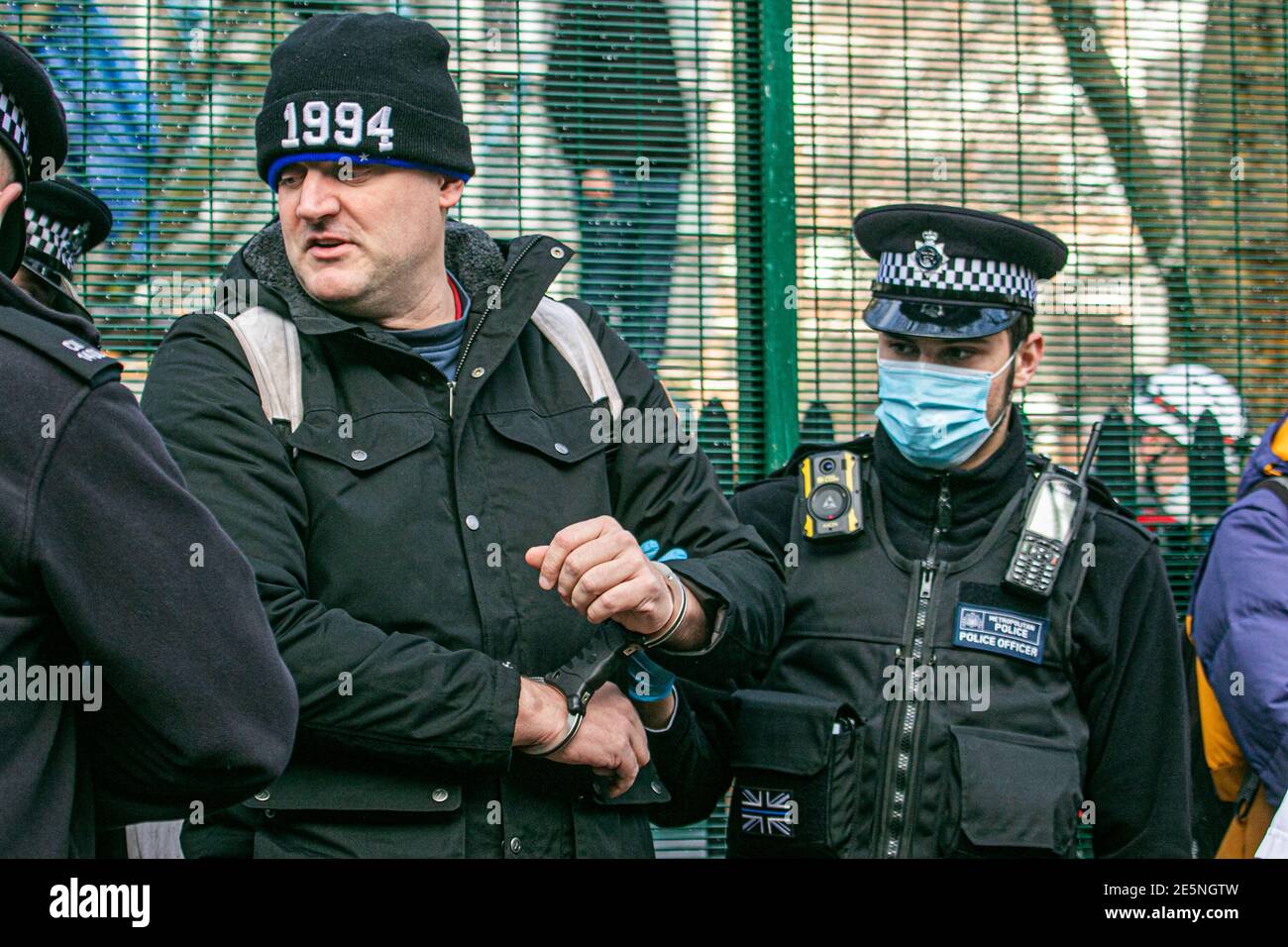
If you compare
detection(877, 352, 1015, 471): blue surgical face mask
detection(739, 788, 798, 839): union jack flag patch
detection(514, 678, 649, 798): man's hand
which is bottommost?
detection(739, 788, 798, 839): union jack flag patch

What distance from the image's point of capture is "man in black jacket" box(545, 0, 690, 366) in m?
5.39

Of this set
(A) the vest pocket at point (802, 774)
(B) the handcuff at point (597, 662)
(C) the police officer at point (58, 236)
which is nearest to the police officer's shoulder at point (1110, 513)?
(A) the vest pocket at point (802, 774)

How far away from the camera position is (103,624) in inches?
80.7

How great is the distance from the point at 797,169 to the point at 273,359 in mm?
2890

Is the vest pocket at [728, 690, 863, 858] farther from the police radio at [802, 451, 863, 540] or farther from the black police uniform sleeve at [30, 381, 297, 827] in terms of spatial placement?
A: the black police uniform sleeve at [30, 381, 297, 827]

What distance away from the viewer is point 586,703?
9.64 feet

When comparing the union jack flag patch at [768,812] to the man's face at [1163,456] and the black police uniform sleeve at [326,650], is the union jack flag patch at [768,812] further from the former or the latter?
the man's face at [1163,456]

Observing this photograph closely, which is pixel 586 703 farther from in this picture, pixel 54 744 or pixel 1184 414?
pixel 1184 414

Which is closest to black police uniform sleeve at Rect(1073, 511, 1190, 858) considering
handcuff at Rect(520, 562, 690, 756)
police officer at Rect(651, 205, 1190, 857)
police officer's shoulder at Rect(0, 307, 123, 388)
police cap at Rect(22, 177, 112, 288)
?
police officer at Rect(651, 205, 1190, 857)

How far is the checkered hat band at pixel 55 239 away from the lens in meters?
4.35

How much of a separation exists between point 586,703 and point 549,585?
0.27 metres

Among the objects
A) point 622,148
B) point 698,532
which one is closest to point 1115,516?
point 698,532

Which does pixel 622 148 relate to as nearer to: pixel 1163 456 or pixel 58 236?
pixel 58 236

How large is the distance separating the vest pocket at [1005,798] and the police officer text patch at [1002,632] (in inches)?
7.3
